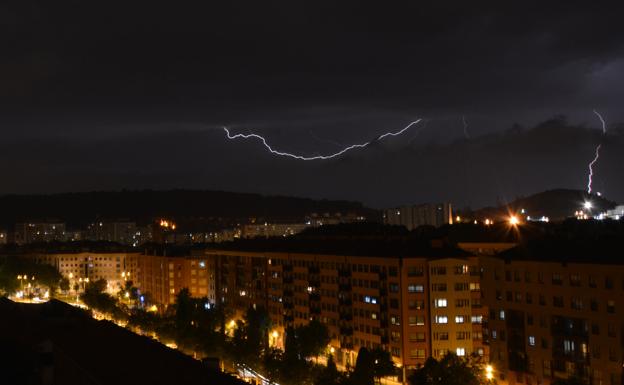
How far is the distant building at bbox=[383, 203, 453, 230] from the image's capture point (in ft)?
202

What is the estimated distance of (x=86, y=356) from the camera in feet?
61.4

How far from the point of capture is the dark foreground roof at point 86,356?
1580 cm

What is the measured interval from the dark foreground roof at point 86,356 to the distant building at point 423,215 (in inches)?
1483

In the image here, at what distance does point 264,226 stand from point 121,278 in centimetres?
2966

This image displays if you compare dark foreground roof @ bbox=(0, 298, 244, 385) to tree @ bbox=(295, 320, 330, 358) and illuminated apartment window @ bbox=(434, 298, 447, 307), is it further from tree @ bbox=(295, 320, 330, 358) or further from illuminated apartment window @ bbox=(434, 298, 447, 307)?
illuminated apartment window @ bbox=(434, 298, 447, 307)

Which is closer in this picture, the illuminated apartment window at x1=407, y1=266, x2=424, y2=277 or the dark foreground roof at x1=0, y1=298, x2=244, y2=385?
the dark foreground roof at x1=0, y1=298, x2=244, y2=385

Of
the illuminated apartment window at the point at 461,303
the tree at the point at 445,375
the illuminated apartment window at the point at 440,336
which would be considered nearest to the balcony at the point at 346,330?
the illuminated apartment window at the point at 440,336

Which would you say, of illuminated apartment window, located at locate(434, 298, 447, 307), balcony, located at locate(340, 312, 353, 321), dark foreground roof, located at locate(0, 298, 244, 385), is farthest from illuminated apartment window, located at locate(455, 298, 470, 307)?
dark foreground roof, located at locate(0, 298, 244, 385)

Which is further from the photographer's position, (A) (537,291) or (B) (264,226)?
(B) (264,226)

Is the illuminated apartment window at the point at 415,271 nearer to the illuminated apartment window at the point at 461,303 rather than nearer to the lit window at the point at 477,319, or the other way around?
the illuminated apartment window at the point at 461,303

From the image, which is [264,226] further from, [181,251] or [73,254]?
[181,251]

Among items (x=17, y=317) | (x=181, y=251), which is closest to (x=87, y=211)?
(x=181, y=251)

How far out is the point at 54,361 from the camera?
2045 centimetres

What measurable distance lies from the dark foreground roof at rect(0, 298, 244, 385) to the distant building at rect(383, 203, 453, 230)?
Answer: 37.7 meters
